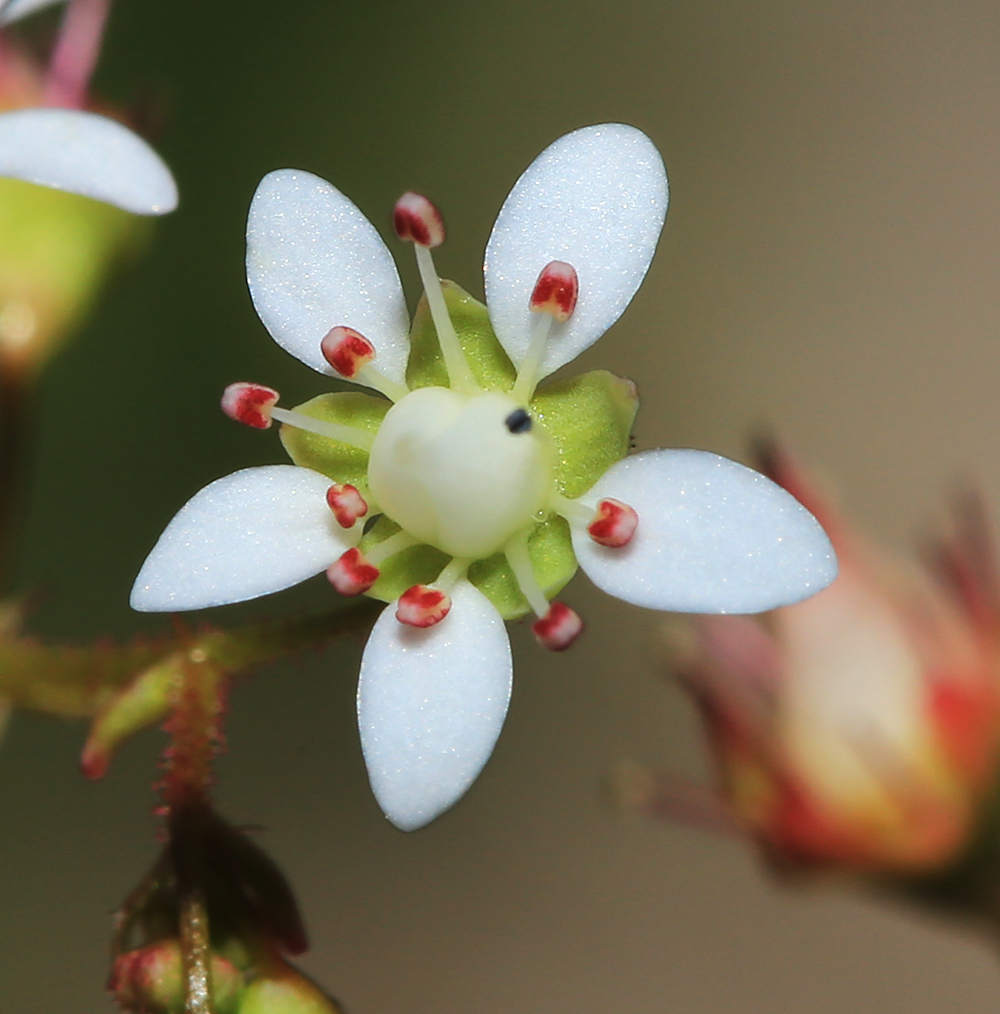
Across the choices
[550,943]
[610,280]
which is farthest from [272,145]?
[610,280]

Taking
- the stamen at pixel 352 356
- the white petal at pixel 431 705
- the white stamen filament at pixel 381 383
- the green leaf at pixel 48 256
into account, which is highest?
the green leaf at pixel 48 256

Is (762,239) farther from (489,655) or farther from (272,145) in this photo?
(489,655)

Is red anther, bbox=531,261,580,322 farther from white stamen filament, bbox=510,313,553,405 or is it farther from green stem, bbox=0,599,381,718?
green stem, bbox=0,599,381,718

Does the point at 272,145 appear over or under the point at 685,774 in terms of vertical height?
over

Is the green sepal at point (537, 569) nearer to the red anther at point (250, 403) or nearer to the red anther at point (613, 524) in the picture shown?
the red anther at point (613, 524)

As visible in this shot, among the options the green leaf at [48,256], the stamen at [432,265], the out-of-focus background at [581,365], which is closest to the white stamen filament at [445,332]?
the stamen at [432,265]

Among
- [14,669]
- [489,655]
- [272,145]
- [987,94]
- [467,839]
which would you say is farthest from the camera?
[987,94]

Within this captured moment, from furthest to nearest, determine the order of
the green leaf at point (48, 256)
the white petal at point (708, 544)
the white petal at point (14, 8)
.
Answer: the green leaf at point (48, 256), the white petal at point (14, 8), the white petal at point (708, 544)
